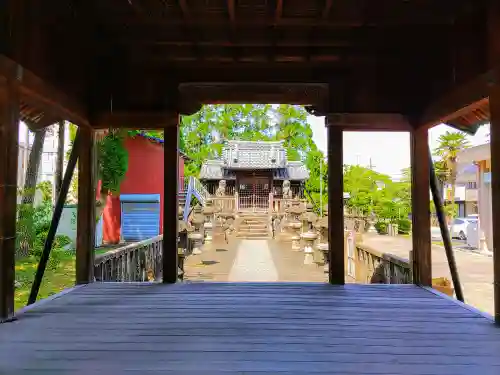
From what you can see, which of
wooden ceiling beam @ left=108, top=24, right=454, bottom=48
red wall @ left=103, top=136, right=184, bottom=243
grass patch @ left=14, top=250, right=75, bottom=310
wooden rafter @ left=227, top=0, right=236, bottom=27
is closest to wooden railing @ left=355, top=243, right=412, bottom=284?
wooden ceiling beam @ left=108, top=24, right=454, bottom=48

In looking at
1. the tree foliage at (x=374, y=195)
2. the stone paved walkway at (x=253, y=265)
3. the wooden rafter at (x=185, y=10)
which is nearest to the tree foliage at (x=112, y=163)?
the stone paved walkway at (x=253, y=265)

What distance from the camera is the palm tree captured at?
1784cm

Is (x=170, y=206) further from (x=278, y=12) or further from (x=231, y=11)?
(x=278, y=12)

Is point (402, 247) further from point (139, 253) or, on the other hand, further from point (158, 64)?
point (158, 64)

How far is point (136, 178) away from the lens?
1197 cm

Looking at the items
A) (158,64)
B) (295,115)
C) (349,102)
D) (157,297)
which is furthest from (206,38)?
(295,115)

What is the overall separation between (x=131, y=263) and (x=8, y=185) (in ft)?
12.5

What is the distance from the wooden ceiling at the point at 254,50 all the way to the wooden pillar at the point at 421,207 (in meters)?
0.39

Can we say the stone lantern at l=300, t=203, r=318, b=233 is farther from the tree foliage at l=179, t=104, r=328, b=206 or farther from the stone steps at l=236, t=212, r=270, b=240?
the tree foliage at l=179, t=104, r=328, b=206

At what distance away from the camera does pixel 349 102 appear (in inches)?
155

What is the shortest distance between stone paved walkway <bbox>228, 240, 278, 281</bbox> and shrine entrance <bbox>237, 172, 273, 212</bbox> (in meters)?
7.92

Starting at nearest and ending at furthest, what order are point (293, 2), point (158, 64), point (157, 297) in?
point (293, 2), point (157, 297), point (158, 64)

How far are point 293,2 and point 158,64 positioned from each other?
1697mm

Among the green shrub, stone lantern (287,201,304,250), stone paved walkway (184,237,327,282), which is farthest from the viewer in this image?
the green shrub
